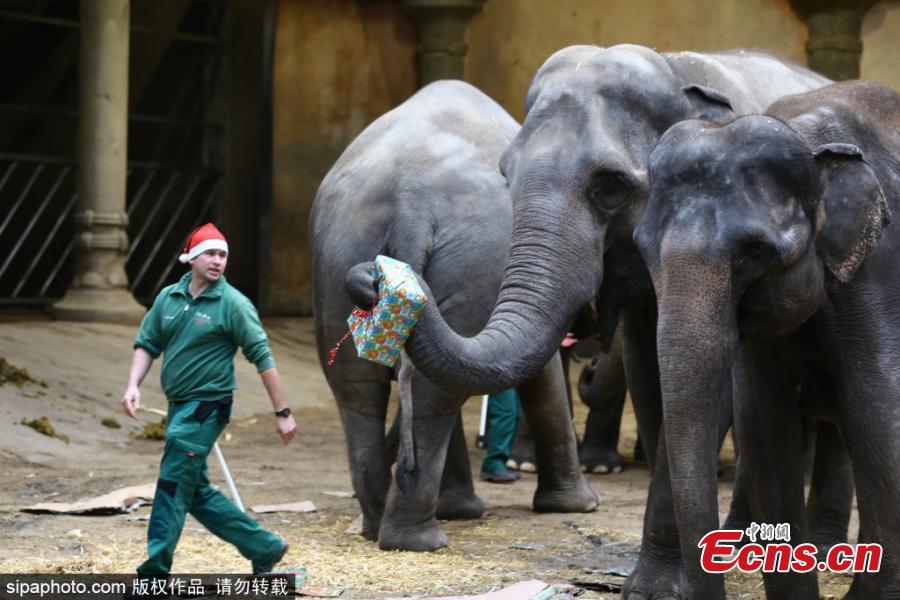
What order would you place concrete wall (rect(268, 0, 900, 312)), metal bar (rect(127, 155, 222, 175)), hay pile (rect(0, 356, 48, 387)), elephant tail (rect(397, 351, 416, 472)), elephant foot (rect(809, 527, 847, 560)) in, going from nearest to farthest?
elephant foot (rect(809, 527, 847, 560)), elephant tail (rect(397, 351, 416, 472)), hay pile (rect(0, 356, 48, 387)), metal bar (rect(127, 155, 222, 175)), concrete wall (rect(268, 0, 900, 312))

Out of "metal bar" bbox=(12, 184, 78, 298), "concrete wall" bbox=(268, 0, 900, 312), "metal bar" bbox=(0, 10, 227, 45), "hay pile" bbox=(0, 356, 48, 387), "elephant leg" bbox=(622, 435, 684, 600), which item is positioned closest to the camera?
"elephant leg" bbox=(622, 435, 684, 600)

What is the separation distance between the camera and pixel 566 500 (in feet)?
27.2

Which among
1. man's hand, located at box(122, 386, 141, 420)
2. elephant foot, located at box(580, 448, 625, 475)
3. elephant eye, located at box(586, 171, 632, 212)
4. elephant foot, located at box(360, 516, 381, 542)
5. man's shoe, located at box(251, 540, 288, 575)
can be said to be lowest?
elephant foot, located at box(580, 448, 625, 475)

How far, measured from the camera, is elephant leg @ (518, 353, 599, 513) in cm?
829

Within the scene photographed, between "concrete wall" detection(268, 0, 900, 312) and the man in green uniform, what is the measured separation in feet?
33.9

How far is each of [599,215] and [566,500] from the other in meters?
2.46

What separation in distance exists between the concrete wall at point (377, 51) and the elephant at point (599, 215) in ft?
33.1

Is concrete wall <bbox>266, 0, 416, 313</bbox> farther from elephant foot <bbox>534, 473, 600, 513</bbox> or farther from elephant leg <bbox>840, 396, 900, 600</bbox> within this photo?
elephant leg <bbox>840, 396, 900, 600</bbox>

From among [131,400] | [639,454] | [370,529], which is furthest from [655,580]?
[639,454]

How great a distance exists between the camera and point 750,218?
4.72m

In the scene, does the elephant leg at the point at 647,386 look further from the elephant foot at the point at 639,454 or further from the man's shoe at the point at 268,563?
the elephant foot at the point at 639,454

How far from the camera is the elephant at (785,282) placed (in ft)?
15.4

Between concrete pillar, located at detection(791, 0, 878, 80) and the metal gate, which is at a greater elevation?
concrete pillar, located at detection(791, 0, 878, 80)

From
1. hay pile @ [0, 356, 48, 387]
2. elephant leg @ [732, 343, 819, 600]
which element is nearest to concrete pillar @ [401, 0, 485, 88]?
hay pile @ [0, 356, 48, 387]
